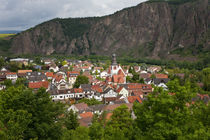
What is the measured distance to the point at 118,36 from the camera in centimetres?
Answer: 19162

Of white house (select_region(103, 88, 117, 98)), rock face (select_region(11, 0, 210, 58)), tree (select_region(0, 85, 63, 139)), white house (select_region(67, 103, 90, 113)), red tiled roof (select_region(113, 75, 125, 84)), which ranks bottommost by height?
white house (select_region(103, 88, 117, 98))

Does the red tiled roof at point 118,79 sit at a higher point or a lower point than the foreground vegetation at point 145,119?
lower

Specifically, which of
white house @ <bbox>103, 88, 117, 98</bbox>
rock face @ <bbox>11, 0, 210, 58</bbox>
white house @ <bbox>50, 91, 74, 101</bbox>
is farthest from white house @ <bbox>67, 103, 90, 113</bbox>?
rock face @ <bbox>11, 0, 210, 58</bbox>

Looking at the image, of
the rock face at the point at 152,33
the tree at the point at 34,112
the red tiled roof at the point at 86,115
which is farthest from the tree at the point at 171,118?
the rock face at the point at 152,33

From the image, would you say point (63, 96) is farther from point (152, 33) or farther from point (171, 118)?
point (152, 33)

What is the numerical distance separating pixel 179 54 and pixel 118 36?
7064 cm

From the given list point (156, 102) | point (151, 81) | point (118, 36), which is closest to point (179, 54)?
point (118, 36)

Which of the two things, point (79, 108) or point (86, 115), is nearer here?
point (86, 115)

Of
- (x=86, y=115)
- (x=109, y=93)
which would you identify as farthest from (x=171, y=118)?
(x=109, y=93)

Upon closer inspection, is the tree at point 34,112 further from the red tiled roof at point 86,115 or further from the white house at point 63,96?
the white house at point 63,96

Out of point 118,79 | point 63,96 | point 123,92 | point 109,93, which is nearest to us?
point 63,96

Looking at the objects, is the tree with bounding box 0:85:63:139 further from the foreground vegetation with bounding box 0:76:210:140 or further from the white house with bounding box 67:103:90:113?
the white house with bounding box 67:103:90:113

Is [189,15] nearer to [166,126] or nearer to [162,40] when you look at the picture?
[162,40]

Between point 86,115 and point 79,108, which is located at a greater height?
point 79,108
